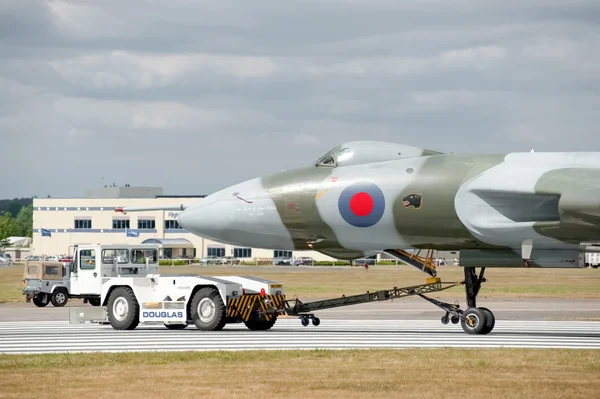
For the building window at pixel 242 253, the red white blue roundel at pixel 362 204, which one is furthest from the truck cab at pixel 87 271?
the building window at pixel 242 253

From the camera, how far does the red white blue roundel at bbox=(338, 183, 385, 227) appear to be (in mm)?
23828

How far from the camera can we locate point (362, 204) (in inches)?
945

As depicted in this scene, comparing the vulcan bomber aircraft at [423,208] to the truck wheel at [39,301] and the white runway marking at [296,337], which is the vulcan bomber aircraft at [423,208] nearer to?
the white runway marking at [296,337]

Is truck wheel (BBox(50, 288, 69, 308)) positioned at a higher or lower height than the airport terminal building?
lower

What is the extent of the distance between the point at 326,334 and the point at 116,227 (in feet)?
375

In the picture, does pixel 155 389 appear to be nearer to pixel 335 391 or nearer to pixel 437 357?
pixel 335 391

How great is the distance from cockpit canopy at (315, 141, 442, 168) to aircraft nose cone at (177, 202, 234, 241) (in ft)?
8.78

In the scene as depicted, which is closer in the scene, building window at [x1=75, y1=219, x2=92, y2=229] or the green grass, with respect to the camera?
the green grass

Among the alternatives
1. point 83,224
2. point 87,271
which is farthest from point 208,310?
point 83,224

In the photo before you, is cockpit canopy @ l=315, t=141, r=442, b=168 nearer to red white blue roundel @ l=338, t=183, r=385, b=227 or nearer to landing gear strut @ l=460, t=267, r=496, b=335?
red white blue roundel @ l=338, t=183, r=385, b=227

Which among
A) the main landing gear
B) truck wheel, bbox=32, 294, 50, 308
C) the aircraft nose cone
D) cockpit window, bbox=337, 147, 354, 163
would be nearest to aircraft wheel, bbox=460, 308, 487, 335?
the main landing gear

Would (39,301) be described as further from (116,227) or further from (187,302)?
(116,227)

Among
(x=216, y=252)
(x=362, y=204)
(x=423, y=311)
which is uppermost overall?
(x=216, y=252)

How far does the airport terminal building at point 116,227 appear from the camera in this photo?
135 m
